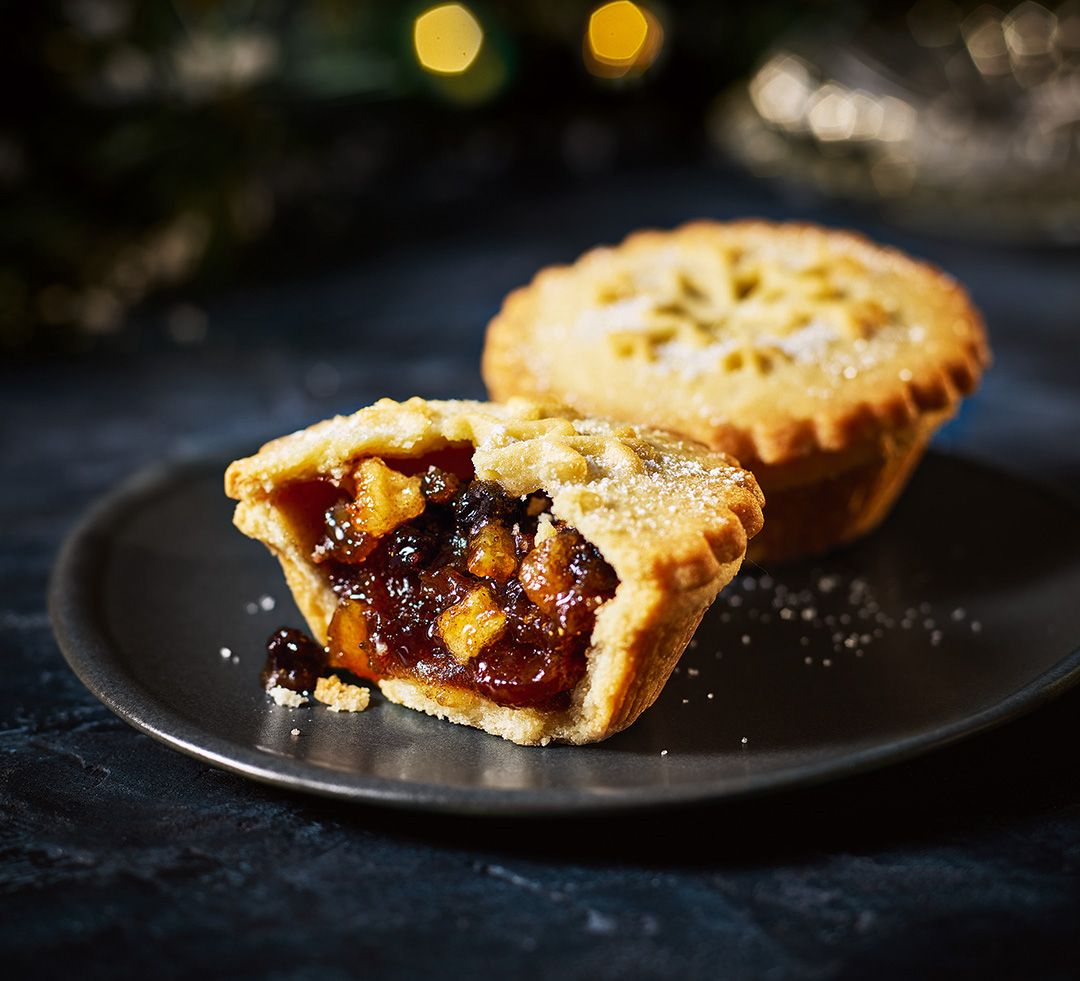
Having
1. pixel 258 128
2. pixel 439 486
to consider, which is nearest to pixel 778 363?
pixel 439 486

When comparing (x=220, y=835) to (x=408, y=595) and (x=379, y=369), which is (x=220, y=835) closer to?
(x=408, y=595)

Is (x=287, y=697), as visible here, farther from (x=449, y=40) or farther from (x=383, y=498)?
(x=449, y=40)

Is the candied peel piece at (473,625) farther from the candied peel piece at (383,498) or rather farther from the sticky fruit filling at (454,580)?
the candied peel piece at (383,498)

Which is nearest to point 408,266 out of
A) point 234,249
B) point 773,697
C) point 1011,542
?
point 234,249

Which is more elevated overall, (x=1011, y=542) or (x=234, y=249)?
(x=234, y=249)

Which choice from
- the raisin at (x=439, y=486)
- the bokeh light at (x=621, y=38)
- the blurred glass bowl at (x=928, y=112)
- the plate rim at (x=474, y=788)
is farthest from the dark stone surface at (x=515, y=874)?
the bokeh light at (x=621, y=38)

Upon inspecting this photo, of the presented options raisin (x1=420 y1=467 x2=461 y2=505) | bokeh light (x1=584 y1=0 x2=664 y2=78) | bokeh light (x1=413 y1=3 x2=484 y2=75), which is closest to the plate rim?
raisin (x1=420 y1=467 x2=461 y2=505)
